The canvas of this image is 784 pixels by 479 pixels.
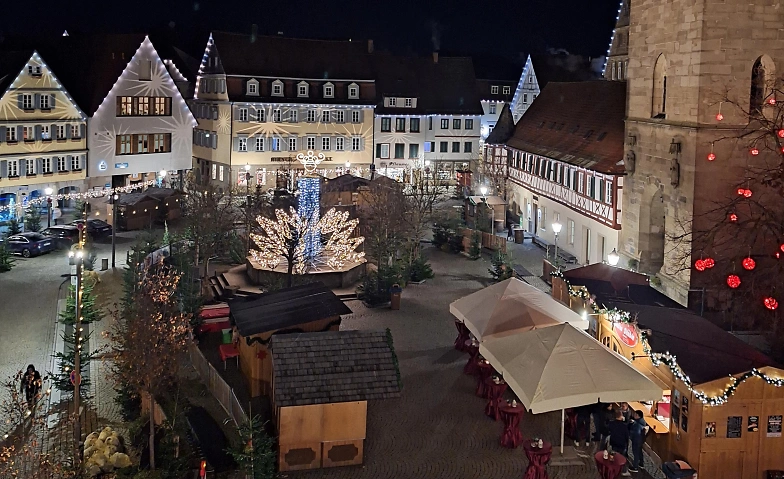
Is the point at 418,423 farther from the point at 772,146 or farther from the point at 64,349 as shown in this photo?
the point at 772,146

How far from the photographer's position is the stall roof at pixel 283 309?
802 inches

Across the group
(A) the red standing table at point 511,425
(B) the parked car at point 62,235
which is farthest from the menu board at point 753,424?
(B) the parked car at point 62,235

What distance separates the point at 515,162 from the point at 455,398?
29790 millimetres

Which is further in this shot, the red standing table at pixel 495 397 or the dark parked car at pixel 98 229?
the dark parked car at pixel 98 229

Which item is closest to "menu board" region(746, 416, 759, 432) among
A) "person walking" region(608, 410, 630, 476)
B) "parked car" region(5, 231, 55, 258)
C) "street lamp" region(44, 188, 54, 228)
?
"person walking" region(608, 410, 630, 476)

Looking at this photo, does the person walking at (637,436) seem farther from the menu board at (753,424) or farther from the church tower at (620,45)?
the church tower at (620,45)

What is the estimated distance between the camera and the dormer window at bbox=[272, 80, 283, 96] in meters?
57.9

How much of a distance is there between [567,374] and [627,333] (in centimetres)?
301

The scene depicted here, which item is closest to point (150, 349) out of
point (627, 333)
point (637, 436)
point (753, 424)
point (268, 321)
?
point (268, 321)

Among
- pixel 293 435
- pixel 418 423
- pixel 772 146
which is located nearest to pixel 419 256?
pixel 772 146

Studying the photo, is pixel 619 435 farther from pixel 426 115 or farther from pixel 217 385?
pixel 426 115

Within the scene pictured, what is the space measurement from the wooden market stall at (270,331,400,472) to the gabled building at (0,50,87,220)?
3086 cm

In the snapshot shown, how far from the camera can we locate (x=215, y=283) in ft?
108

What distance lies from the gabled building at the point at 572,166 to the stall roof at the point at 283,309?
1611 cm
